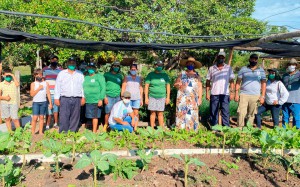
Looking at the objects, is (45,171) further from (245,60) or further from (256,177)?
(245,60)

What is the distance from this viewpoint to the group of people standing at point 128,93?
540 centimetres

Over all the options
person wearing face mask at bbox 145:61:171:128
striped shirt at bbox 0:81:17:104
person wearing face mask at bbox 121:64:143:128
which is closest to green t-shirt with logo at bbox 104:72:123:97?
person wearing face mask at bbox 121:64:143:128

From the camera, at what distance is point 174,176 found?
3621 mm

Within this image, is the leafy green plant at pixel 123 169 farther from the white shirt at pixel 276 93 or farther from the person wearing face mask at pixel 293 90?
the person wearing face mask at pixel 293 90

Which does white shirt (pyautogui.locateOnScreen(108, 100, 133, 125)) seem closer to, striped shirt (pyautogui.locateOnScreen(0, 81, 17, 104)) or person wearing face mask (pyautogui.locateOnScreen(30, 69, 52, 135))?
person wearing face mask (pyautogui.locateOnScreen(30, 69, 52, 135))

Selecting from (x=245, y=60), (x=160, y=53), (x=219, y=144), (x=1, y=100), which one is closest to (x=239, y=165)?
(x=219, y=144)

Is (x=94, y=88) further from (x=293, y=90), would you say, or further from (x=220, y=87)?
(x=293, y=90)

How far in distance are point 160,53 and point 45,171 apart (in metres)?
12.7

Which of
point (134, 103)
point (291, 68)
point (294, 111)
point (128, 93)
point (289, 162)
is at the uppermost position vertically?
point (291, 68)

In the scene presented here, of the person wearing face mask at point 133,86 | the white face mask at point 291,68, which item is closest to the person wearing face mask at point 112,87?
the person wearing face mask at point 133,86

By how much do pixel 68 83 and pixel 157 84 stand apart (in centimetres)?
182

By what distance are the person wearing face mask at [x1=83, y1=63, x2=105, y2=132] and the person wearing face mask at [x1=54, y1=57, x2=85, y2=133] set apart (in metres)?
0.17

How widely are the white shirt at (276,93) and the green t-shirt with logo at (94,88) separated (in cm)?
383

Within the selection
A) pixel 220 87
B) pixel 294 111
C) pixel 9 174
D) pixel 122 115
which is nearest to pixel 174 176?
pixel 9 174
